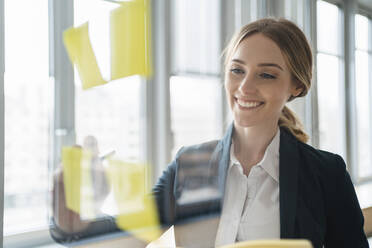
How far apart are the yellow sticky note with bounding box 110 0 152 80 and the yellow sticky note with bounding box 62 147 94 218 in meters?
0.16

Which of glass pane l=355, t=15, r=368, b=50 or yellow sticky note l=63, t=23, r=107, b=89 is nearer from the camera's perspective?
yellow sticky note l=63, t=23, r=107, b=89

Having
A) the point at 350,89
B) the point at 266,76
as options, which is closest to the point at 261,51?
the point at 266,76

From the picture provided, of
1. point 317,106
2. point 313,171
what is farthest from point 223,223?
point 317,106

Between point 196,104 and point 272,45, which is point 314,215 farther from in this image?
point 196,104

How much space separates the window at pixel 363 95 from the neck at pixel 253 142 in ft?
2.75

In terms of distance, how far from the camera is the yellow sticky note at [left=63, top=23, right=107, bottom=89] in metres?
0.63

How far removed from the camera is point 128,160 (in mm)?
737

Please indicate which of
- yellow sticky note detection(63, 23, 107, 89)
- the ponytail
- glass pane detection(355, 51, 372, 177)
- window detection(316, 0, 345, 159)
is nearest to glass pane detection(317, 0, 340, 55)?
window detection(316, 0, 345, 159)

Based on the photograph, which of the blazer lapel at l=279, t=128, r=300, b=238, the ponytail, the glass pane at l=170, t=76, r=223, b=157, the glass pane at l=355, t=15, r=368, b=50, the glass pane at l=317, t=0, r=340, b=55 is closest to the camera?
the blazer lapel at l=279, t=128, r=300, b=238

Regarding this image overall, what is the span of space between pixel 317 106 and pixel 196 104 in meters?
0.45

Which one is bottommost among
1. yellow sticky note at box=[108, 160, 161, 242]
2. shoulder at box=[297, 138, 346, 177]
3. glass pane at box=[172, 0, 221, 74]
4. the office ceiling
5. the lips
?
yellow sticky note at box=[108, 160, 161, 242]

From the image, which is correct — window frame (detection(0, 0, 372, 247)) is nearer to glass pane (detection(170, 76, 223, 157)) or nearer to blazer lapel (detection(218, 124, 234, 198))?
glass pane (detection(170, 76, 223, 157))

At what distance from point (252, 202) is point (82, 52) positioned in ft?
1.31

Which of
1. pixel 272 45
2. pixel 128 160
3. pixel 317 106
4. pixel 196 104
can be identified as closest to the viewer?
pixel 272 45
